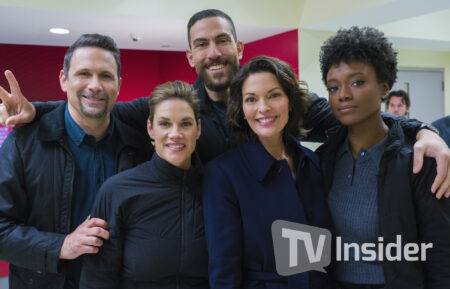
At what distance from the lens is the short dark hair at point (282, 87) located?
1.64 meters

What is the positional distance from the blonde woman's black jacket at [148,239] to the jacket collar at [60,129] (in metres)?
0.35

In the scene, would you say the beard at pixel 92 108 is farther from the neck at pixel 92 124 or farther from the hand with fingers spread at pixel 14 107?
the hand with fingers spread at pixel 14 107

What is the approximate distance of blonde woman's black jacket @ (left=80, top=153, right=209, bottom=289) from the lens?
59.7 inches

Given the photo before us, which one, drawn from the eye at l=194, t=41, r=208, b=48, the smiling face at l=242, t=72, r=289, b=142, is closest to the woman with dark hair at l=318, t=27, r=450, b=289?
the smiling face at l=242, t=72, r=289, b=142

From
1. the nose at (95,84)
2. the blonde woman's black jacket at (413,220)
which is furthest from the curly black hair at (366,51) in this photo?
the nose at (95,84)

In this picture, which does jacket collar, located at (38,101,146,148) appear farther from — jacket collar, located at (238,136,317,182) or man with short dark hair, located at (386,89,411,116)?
man with short dark hair, located at (386,89,411,116)

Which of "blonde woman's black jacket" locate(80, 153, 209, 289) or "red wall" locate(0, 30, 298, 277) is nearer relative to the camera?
"blonde woman's black jacket" locate(80, 153, 209, 289)

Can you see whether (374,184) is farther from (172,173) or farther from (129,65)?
(129,65)

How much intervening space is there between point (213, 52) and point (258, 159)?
743 millimetres

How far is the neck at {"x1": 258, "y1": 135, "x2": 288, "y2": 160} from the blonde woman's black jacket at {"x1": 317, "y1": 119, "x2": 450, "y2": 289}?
39cm

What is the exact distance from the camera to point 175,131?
163cm

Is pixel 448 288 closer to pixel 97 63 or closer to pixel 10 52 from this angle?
pixel 97 63

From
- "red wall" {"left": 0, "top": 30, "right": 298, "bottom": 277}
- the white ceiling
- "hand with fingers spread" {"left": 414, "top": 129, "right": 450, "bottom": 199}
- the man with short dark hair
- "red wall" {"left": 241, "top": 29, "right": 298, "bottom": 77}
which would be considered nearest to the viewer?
"hand with fingers spread" {"left": 414, "top": 129, "right": 450, "bottom": 199}

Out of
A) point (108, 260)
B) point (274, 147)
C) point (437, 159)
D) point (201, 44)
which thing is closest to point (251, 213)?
point (274, 147)
